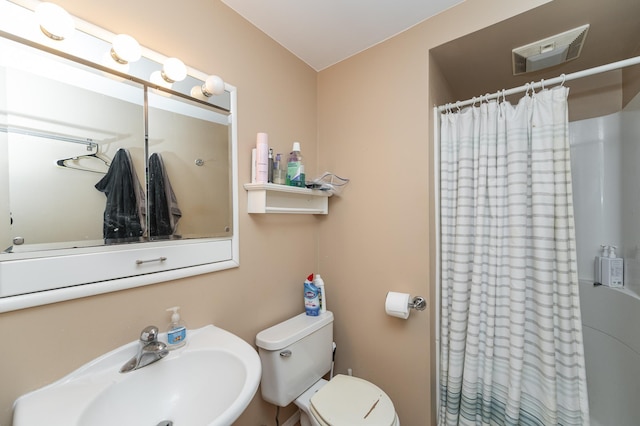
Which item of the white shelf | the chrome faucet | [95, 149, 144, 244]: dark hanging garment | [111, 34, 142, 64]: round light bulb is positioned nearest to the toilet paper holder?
the white shelf

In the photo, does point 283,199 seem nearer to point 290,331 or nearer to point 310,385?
point 290,331

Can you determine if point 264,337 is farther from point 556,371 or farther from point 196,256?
point 556,371

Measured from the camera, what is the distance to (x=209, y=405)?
834 millimetres

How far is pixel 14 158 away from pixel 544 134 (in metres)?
1.89

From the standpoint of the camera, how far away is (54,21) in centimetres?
68

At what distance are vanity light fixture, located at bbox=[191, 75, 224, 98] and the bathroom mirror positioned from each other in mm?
17

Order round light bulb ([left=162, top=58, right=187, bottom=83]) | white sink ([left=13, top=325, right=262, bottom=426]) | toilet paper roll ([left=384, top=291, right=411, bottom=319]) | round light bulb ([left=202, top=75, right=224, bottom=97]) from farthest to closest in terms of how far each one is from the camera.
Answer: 1. toilet paper roll ([left=384, top=291, right=411, bottom=319])
2. round light bulb ([left=202, top=75, right=224, bottom=97])
3. round light bulb ([left=162, top=58, right=187, bottom=83])
4. white sink ([left=13, top=325, right=262, bottom=426])

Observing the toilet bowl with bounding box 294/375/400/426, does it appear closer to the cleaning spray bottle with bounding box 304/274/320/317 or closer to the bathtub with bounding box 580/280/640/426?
the cleaning spray bottle with bounding box 304/274/320/317

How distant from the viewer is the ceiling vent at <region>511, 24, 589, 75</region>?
3.88ft

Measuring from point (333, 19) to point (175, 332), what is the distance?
160cm

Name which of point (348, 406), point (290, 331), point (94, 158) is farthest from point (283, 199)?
point (348, 406)

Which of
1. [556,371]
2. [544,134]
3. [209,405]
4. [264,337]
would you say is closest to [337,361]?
[264,337]

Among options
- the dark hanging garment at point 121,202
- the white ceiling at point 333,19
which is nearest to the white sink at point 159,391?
the dark hanging garment at point 121,202

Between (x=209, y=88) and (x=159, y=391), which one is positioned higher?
(x=209, y=88)
